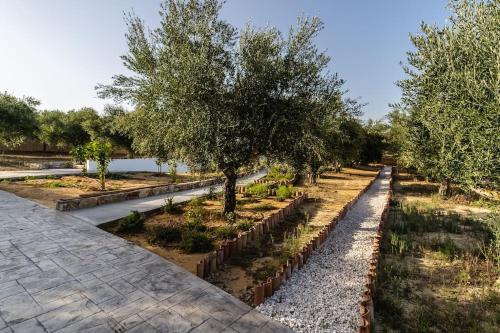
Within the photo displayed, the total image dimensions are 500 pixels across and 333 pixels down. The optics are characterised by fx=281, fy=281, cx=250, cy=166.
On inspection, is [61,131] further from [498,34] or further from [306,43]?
[498,34]

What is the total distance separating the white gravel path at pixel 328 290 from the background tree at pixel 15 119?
30.7 m

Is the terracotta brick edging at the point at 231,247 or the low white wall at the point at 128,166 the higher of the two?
the low white wall at the point at 128,166

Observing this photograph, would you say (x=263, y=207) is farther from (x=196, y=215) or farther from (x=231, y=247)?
(x=231, y=247)

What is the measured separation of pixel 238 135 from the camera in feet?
34.0

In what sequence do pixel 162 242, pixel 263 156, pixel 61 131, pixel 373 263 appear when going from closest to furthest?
pixel 373 263, pixel 162 242, pixel 263 156, pixel 61 131

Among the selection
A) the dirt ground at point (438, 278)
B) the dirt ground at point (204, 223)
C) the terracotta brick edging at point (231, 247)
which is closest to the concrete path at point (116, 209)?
the dirt ground at point (204, 223)

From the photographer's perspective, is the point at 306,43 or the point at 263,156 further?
the point at 263,156

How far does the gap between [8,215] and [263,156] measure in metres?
10.1

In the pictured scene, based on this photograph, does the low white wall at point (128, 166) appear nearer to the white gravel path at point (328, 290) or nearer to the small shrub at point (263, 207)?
the small shrub at point (263, 207)

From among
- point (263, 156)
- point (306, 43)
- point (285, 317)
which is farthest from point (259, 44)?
point (285, 317)

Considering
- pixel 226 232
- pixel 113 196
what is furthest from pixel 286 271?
pixel 113 196

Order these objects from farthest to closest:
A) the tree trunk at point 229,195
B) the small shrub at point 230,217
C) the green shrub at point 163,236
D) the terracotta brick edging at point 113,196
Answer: the tree trunk at point 229,195
the terracotta brick edging at point 113,196
the small shrub at point 230,217
the green shrub at point 163,236

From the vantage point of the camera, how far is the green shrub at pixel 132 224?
9817 millimetres

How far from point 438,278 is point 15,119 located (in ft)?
112
